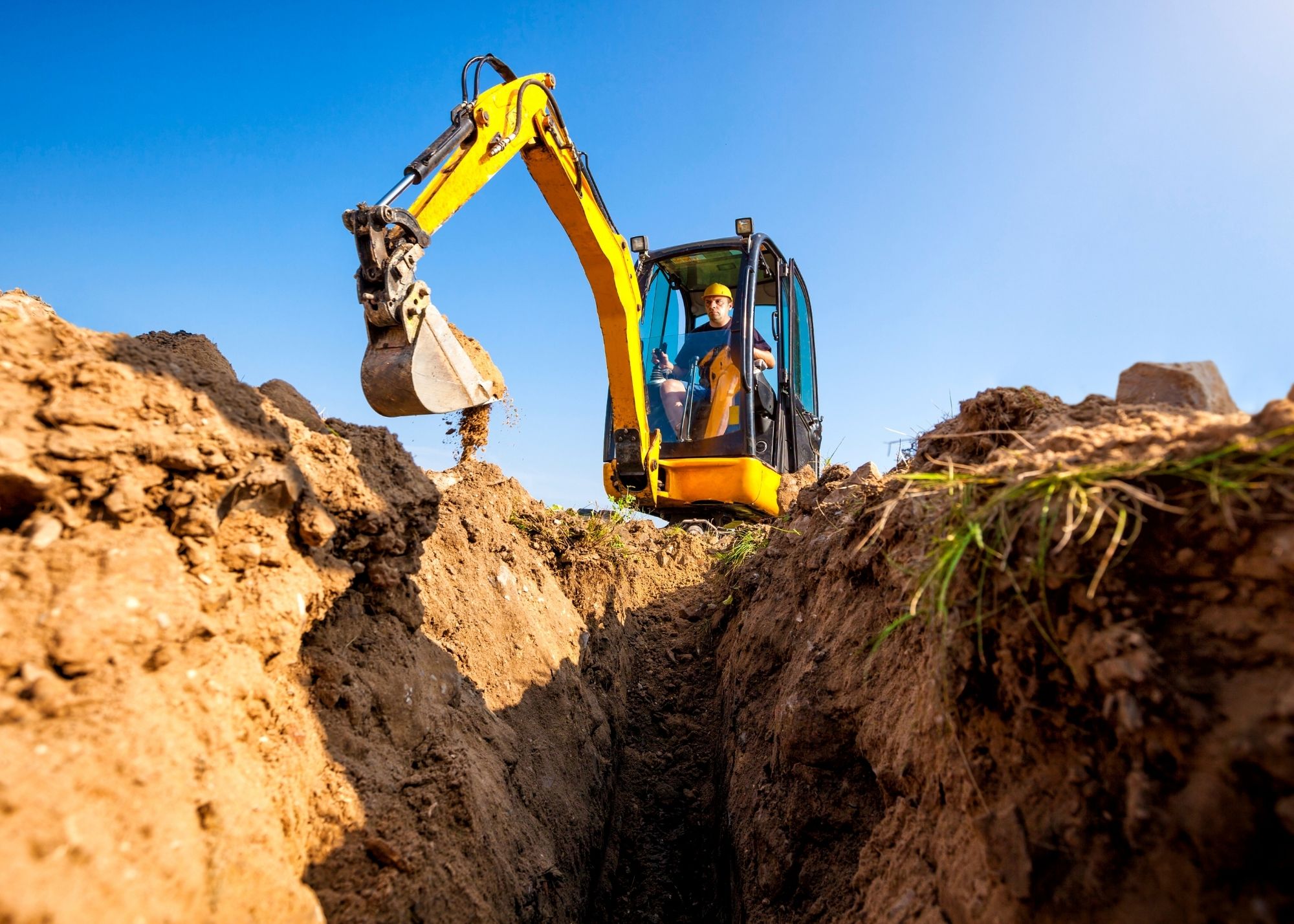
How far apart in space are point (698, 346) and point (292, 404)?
18.7ft

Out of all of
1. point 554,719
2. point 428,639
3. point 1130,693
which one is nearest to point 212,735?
point 428,639

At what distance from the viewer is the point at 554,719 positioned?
4117 mm

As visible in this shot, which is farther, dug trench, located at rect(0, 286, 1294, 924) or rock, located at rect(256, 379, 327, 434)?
rock, located at rect(256, 379, 327, 434)

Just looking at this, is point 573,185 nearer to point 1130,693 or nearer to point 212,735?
point 212,735

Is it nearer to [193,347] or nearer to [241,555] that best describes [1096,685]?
[241,555]

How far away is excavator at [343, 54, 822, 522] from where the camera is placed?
4.41 metres

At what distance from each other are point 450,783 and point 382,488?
3.66 feet

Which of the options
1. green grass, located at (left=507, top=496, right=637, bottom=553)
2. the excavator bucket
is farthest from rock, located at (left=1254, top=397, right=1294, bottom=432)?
green grass, located at (left=507, top=496, right=637, bottom=553)

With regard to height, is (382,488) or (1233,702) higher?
(382,488)

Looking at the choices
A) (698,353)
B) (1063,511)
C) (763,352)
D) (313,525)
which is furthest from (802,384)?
(1063,511)

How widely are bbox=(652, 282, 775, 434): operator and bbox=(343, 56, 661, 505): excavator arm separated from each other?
0.33m

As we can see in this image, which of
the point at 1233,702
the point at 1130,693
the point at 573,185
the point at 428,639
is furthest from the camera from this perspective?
the point at 573,185

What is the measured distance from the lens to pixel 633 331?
734cm

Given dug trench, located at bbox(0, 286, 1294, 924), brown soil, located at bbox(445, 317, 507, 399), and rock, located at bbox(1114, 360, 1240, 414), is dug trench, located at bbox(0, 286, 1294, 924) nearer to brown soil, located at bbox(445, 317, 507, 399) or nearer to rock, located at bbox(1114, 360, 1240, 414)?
rock, located at bbox(1114, 360, 1240, 414)
